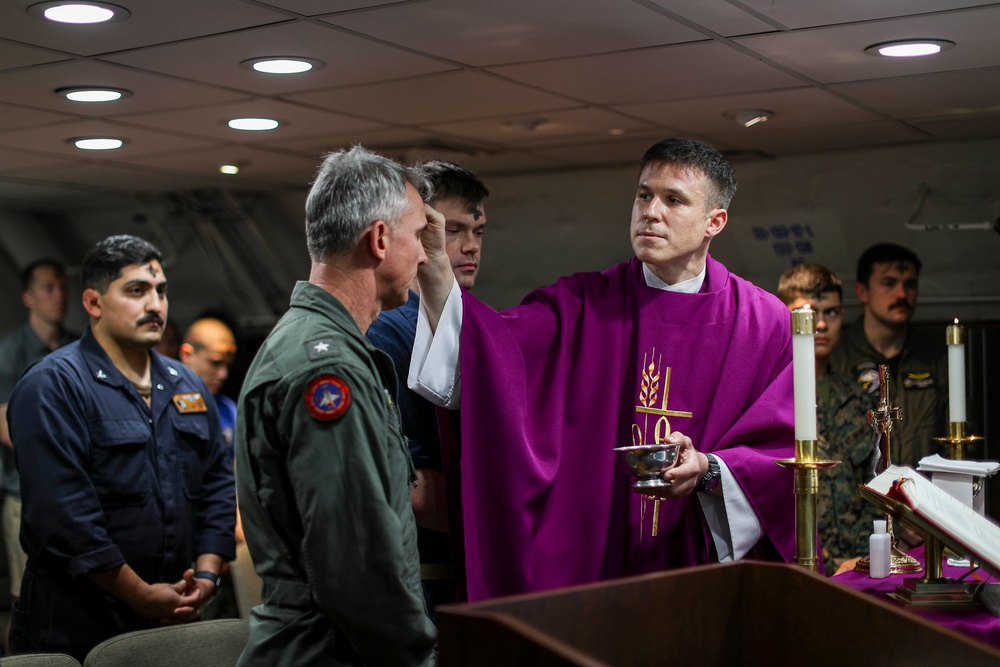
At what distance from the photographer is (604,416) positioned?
2877 millimetres

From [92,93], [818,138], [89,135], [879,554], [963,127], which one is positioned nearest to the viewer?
[879,554]

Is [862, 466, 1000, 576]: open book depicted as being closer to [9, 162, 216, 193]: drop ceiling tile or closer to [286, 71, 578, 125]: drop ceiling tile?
[286, 71, 578, 125]: drop ceiling tile

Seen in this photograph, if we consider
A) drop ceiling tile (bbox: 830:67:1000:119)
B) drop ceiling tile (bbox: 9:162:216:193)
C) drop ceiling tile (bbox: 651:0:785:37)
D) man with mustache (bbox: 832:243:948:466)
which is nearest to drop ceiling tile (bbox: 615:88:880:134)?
drop ceiling tile (bbox: 830:67:1000:119)

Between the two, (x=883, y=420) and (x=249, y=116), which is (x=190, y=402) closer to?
(x=249, y=116)

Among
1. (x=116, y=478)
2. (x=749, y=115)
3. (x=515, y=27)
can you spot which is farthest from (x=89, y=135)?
(x=749, y=115)

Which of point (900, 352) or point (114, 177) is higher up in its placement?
point (114, 177)

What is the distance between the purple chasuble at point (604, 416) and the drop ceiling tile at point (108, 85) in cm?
237

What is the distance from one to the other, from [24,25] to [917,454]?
4.21 metres

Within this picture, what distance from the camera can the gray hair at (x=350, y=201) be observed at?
2.19 metres

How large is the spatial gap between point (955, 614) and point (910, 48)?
2490 mm

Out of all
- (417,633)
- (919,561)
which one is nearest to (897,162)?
(919,561)

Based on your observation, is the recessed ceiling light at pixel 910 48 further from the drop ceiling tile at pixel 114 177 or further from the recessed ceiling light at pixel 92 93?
the drop ceiling tile at pixel 114 177

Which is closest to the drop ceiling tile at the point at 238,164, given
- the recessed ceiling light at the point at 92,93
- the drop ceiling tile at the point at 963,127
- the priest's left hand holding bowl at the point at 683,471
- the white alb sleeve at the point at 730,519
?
the recessed ceiling light at the point at 92,93

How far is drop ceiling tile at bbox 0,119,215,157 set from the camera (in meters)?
5.68
